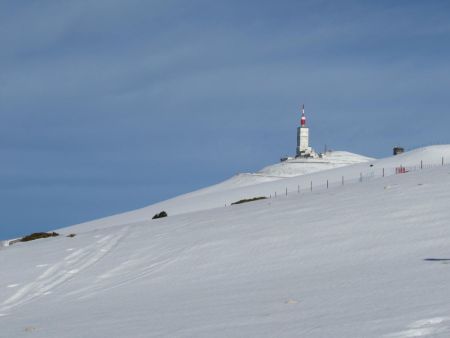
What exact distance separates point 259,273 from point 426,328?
9.42m

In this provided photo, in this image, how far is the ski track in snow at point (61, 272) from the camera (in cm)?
1944

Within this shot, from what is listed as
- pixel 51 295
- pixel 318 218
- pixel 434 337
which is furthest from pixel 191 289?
pixel 318 218

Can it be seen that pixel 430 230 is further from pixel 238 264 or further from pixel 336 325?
pixel 336 325

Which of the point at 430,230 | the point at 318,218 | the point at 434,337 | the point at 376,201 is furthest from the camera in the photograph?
the point at 376,201

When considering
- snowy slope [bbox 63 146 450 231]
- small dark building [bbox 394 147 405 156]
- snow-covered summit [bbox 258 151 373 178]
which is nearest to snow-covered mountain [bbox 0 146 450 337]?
snowy slope [bbox 63 146 450 231]

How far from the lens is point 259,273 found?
60.0 ft

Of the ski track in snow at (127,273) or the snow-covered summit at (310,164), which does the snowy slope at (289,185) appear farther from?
the ski track in snow at (127,273)

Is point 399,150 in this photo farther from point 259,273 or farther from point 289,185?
point 259,273

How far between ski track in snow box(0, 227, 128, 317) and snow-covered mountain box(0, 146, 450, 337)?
66mm

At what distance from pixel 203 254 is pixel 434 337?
15157mm

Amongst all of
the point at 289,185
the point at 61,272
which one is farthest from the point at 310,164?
the point at 61,272

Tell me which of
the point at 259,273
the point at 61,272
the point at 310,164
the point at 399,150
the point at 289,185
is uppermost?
the point at 399,150

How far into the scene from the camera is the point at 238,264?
20.4 meters

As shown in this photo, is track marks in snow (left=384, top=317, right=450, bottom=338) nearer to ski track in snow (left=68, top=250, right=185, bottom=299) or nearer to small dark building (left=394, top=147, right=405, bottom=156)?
ski track in snow (left=68, top=250, right=185, bottom=299)
